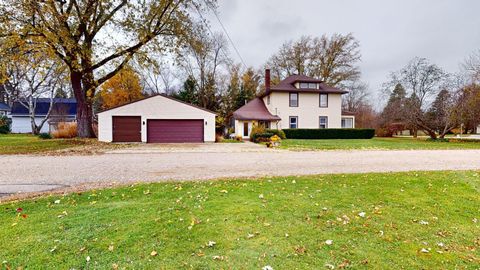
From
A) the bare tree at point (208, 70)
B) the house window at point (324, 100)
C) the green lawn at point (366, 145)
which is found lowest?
the green lawn at point (366, 145)

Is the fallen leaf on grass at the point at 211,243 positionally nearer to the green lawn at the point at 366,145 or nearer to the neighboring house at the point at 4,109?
the green lawn at the point at 366,145

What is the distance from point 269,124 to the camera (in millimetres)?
28156

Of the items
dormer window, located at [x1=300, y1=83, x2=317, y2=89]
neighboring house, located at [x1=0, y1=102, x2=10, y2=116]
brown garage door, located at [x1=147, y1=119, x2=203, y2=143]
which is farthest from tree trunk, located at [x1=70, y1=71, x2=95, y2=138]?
neighboring house, located at [x1=0, y1=102, x2=10, y2=116]

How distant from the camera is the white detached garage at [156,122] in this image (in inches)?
794

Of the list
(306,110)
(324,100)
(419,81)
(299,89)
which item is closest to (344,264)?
(299,89)

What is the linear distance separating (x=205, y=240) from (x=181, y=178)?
368cm

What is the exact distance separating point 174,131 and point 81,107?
6.72 m

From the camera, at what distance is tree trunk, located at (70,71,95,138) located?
18016 mm

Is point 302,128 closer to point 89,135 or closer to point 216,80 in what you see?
point 216,80

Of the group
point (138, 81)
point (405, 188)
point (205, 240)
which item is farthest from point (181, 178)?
point (138, 81)

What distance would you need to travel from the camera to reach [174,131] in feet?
68.8

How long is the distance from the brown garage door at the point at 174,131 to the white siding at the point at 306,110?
412 inches

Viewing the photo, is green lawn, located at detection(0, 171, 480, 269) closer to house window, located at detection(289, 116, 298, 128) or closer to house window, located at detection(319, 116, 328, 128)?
house window, located at detection(289, 116, 298, 128)

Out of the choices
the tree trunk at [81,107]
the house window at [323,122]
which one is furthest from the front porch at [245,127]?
the tree trunk at [81,107]
